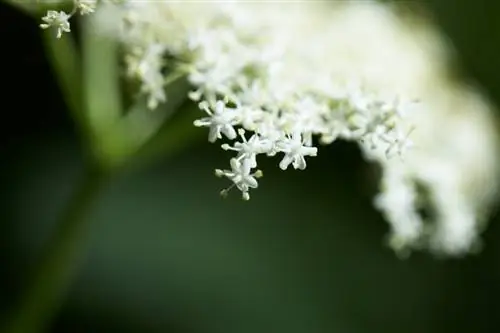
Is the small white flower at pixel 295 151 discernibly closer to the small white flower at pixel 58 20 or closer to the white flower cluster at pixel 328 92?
the white flower cluster at pixel 328 92

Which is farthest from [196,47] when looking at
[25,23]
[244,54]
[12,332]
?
[25,23]

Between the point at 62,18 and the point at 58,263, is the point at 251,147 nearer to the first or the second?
the point at 62,18

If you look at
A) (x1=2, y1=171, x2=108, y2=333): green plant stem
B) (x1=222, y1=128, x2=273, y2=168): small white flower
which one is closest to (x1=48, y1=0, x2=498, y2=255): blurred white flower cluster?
(x1=222, y1=128, x2=273, y2=168): small white flower

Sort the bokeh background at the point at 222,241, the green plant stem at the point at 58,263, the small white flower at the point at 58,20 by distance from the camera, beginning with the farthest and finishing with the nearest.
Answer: the bokeh background at the point at 222,241, the green plant stem at the point at 58,263, the small white flower at the point at 58,20

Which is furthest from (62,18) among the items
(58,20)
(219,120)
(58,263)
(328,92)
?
(58,263)

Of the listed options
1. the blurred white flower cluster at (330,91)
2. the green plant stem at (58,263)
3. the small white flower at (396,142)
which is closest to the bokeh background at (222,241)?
the blurred white flower cluster at (330,91)

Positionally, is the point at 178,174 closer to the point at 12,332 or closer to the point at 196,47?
the point at 12,332

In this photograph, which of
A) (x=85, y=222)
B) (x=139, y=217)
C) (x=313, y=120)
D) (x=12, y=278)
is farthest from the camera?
(x=139, y=217)

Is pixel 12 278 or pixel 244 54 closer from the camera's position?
pixel 244 54
